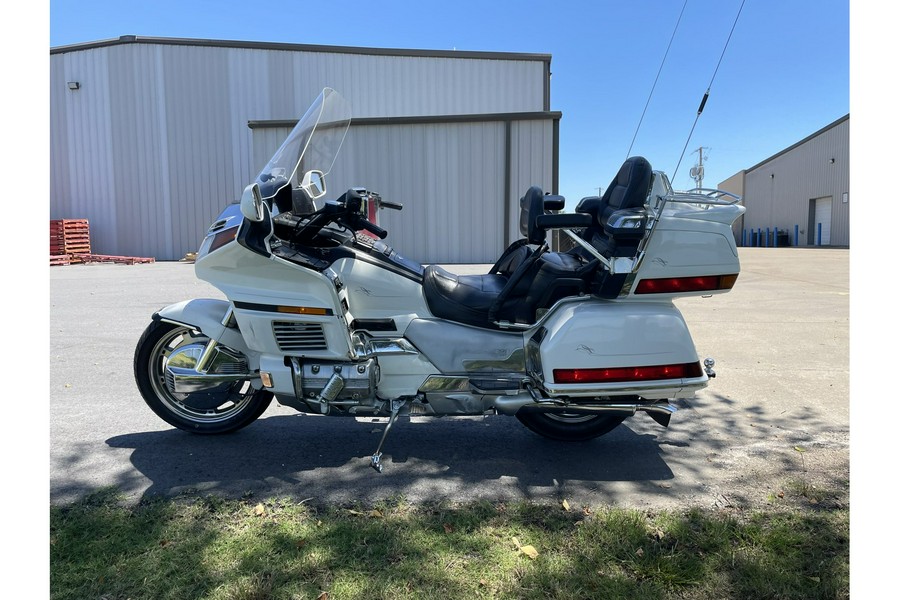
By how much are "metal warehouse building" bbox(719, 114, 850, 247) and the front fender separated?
34.9 meters

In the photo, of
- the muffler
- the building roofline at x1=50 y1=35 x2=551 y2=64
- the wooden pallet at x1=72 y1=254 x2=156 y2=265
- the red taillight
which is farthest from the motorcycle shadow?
the building roofline at x1=50 y1=35 x2=551 y2=64

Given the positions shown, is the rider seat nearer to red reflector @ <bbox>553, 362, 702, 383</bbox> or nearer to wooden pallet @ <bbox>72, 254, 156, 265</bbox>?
red reflector @ <bbox>553, 362, 702, 383</bbox>

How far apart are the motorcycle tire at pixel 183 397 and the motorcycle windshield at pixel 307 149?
1106mm

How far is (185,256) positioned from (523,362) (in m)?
19.1

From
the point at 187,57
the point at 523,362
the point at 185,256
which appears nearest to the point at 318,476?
the point at 523,362

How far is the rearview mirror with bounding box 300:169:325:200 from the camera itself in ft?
10.9

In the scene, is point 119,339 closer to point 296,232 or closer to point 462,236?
point 296,232

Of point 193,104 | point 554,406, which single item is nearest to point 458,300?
point 554,406

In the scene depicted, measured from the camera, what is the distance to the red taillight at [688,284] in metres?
2.88

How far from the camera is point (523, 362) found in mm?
3184

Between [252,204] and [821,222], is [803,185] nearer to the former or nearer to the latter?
[821,222]

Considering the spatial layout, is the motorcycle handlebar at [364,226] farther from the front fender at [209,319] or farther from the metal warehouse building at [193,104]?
the metal warehouse building at [193,104]

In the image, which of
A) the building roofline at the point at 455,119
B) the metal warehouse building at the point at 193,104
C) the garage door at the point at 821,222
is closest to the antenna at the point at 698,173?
the building roofline at the point at 455,119

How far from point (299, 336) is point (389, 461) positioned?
0.91 m
